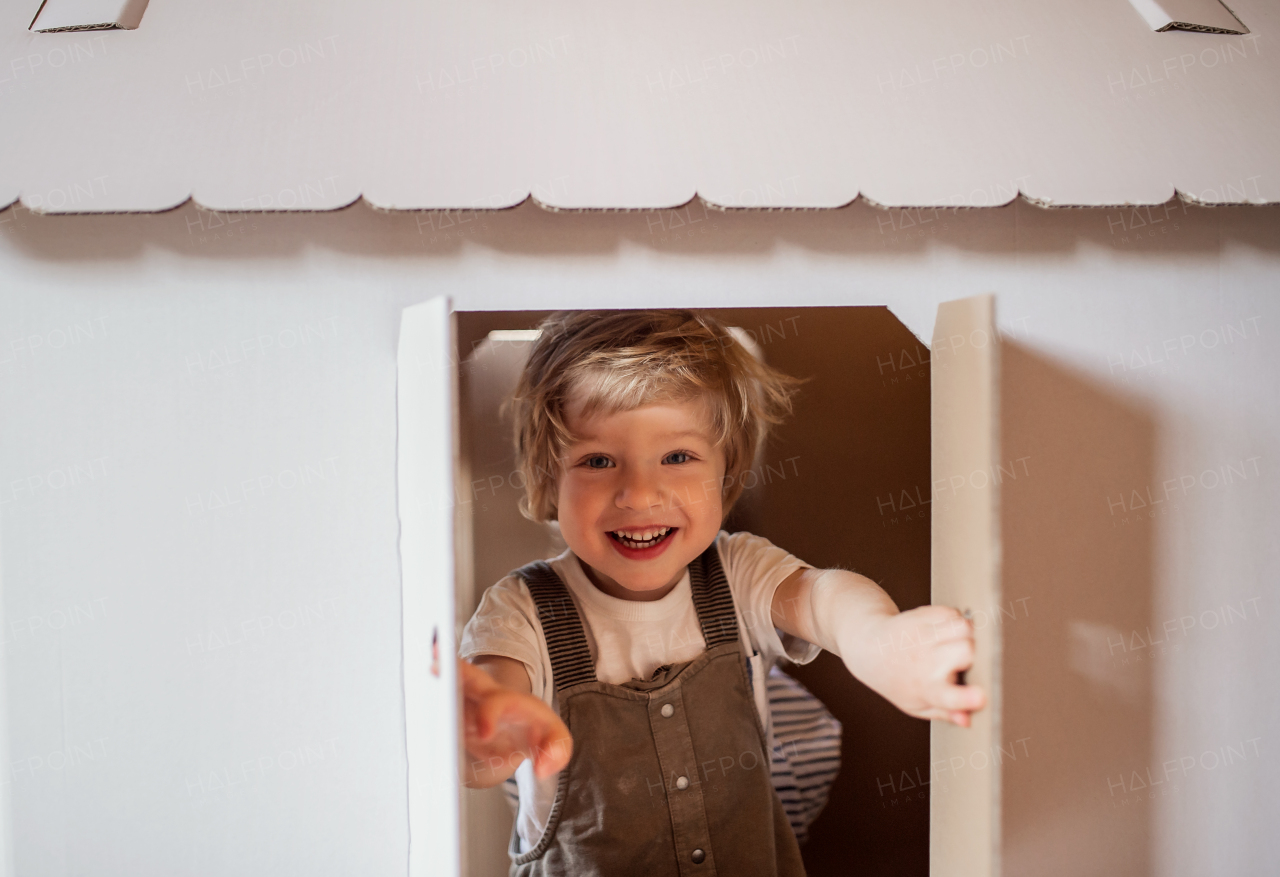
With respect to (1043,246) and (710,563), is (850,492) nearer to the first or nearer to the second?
(710,563)

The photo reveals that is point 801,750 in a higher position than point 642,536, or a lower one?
lower

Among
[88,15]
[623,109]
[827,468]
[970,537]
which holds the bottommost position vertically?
[970,537]

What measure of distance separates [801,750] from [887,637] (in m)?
0.54

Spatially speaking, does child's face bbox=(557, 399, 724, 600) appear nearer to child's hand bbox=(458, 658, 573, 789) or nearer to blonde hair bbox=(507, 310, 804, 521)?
blonde hair bbox=(507, 310, 804, 521)

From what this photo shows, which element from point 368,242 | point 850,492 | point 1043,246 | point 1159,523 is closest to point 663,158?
point 368,242

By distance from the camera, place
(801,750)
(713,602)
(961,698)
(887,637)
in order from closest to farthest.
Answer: (961,698) < (887,637) < (713,602) < (801,750)

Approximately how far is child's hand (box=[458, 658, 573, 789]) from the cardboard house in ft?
0.15

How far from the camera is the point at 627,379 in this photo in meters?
1.03

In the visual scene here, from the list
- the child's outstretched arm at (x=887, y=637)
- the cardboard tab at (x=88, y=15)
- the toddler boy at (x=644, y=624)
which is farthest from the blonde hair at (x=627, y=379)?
the cardboard tab at (x=88, y=15)

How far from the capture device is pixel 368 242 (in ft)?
2.75

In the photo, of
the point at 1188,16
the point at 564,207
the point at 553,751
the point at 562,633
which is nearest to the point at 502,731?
the point at 553,751

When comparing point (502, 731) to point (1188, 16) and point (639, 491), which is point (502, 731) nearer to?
point (639, 491)

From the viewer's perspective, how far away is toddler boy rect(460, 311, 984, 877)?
1.01m

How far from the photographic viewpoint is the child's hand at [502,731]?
747 millimetres
